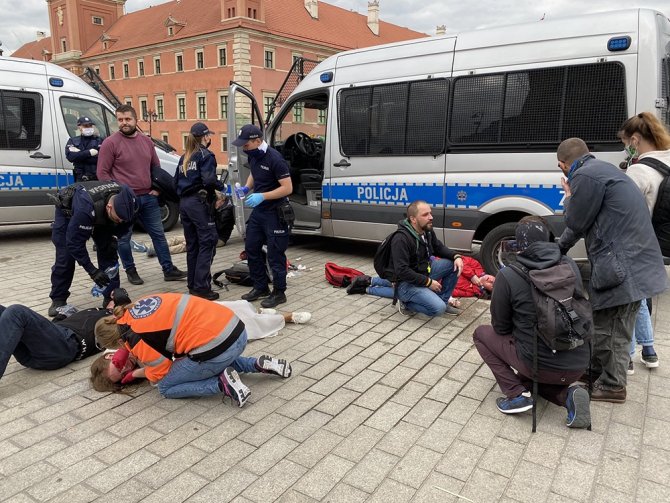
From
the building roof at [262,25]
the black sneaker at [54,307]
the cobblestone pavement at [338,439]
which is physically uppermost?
the building roof at [262,25]

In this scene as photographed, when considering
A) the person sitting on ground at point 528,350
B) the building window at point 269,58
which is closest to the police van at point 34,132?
the person sitting on ground at point 528,350

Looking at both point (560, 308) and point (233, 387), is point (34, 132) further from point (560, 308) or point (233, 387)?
point (560, 308)

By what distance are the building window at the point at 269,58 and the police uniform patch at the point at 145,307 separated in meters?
47.0

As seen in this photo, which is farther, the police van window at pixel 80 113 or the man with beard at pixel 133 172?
the police van window at pixel 80 113

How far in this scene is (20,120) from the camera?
26.6 feet

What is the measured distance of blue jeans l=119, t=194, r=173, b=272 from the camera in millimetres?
6039

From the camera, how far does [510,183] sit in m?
5.56

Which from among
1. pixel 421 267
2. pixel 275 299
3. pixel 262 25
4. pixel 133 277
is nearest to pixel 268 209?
pixel 275 299

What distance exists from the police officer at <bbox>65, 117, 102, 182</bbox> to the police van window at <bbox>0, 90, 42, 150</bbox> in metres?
1.47

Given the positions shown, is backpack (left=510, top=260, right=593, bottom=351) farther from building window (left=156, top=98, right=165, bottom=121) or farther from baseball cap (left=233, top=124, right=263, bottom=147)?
building window (left=156, top=98, right=165, bottom=121)

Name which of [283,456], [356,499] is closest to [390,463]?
[356,499]

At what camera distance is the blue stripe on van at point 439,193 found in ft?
17.6

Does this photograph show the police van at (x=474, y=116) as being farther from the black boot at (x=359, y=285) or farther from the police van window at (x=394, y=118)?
the black boot at (x=359, y=285)

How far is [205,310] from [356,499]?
142cm
